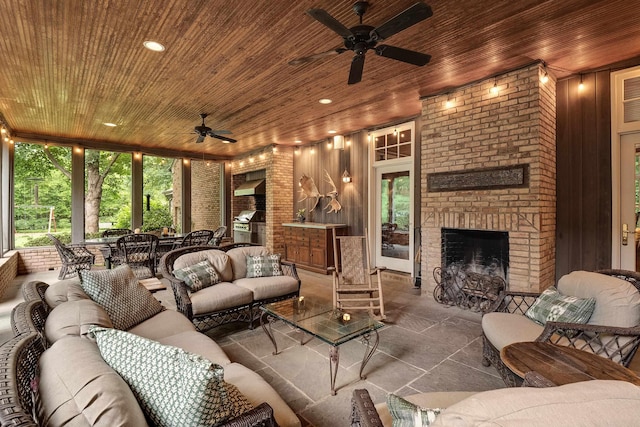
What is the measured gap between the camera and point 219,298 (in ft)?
10.3

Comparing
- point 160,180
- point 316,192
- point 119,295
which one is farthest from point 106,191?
point 119,295

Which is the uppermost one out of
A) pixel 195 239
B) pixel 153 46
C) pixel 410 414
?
pixel 153 46

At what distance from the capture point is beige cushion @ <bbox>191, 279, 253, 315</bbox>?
303 centimetres

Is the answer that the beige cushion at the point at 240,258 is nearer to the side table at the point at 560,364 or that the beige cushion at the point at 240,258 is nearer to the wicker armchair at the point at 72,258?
the side table at the point at 560,364

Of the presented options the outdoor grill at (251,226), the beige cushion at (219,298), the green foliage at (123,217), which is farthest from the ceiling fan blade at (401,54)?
the green foliage at (123,217)

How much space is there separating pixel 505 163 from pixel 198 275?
383cm

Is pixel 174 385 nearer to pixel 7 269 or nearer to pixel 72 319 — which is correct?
pixel 72 319

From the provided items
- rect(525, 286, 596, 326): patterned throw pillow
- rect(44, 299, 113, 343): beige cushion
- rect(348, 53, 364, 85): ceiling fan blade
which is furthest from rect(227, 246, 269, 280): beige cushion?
rect(525, 286, 596, 326): patterned throw pillow

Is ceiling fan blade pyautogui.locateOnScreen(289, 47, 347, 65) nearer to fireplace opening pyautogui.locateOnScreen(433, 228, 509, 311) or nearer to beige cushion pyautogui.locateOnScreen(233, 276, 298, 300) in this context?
beige cushion pyautogui.locateOnScreen(233, 276, 298, 300)

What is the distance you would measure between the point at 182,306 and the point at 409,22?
315cm

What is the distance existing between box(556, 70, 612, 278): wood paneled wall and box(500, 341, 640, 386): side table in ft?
8.03

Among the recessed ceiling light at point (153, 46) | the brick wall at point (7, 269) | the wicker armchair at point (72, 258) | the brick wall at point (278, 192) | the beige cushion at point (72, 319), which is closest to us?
the beige cushion at point (72, 319)

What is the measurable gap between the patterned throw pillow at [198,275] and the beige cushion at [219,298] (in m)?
0.07

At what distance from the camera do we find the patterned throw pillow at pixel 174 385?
3.35 feet
